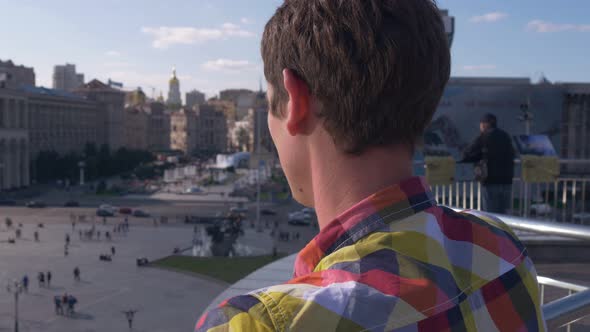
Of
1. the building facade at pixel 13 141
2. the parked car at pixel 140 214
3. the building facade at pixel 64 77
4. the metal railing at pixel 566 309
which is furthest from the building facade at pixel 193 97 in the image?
the metal railing at pixel 566 309

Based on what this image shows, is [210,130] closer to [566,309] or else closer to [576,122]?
[576,122]

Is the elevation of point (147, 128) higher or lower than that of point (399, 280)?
higher

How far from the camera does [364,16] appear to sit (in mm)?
760

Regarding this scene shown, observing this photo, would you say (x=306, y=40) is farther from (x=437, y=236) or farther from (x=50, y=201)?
(x=50, y=201)

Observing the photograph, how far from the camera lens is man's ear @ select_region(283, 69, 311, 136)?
805mm

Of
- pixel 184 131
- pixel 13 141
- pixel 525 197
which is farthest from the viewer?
pixel 184 131

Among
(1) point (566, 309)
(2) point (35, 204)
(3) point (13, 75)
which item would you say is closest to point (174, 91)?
(3) point (13, 75)

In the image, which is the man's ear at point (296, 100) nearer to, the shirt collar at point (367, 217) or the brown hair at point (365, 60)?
the brown hair at point (365, 60)

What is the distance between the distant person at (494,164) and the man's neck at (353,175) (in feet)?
14.4

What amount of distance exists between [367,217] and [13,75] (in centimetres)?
4745

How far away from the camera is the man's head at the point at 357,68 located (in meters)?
0.76

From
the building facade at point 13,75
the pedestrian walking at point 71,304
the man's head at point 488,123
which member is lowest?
the pedestrian walking at point 71,304

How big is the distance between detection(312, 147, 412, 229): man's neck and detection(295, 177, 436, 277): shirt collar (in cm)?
3

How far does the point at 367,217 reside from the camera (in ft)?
2.46
